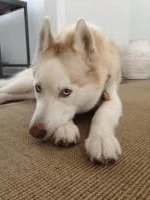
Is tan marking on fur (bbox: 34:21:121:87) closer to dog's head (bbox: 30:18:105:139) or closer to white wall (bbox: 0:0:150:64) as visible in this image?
dog's head (bbox: 30:18:105:139)

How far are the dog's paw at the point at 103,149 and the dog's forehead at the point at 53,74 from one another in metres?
0.30

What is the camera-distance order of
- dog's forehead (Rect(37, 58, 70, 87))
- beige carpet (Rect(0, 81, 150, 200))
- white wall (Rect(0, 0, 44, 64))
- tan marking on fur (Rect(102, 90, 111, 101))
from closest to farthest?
beige carpet (Rect(0, 81, 150, 200))
dog's forehead (Rect(37, 58, 70, 87))
tan marking on fur (Rect(102, 90, 111, 101))
white wall (Rect(0, 0, 44, 64))

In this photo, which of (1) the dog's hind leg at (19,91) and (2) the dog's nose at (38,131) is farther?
(1) the dog's hind leg at (19,91)

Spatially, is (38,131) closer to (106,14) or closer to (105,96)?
(105,96)

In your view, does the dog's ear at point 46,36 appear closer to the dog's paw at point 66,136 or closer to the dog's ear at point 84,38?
the dog's ear at point 84,38

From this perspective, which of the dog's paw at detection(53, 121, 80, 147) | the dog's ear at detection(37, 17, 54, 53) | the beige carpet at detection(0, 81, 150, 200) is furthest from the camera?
the dog's ear at detection(37, 17, 54, 53)

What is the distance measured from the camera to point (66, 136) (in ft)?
2.49

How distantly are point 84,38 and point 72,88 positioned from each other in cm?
28

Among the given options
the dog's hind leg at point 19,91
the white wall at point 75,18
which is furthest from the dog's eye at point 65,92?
the white wall at point 75,18

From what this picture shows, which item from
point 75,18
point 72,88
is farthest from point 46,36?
point 75,18

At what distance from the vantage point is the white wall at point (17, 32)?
2711 mm

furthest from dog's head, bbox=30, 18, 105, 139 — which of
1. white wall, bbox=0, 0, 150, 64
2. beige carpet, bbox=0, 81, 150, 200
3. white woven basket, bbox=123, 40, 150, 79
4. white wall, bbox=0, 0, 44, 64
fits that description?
white woven basket, bbox=123, 40, 150, 79

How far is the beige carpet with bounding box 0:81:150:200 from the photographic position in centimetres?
49

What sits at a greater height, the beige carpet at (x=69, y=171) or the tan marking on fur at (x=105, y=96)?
the tan marking on fur at (x=105, y=96)
